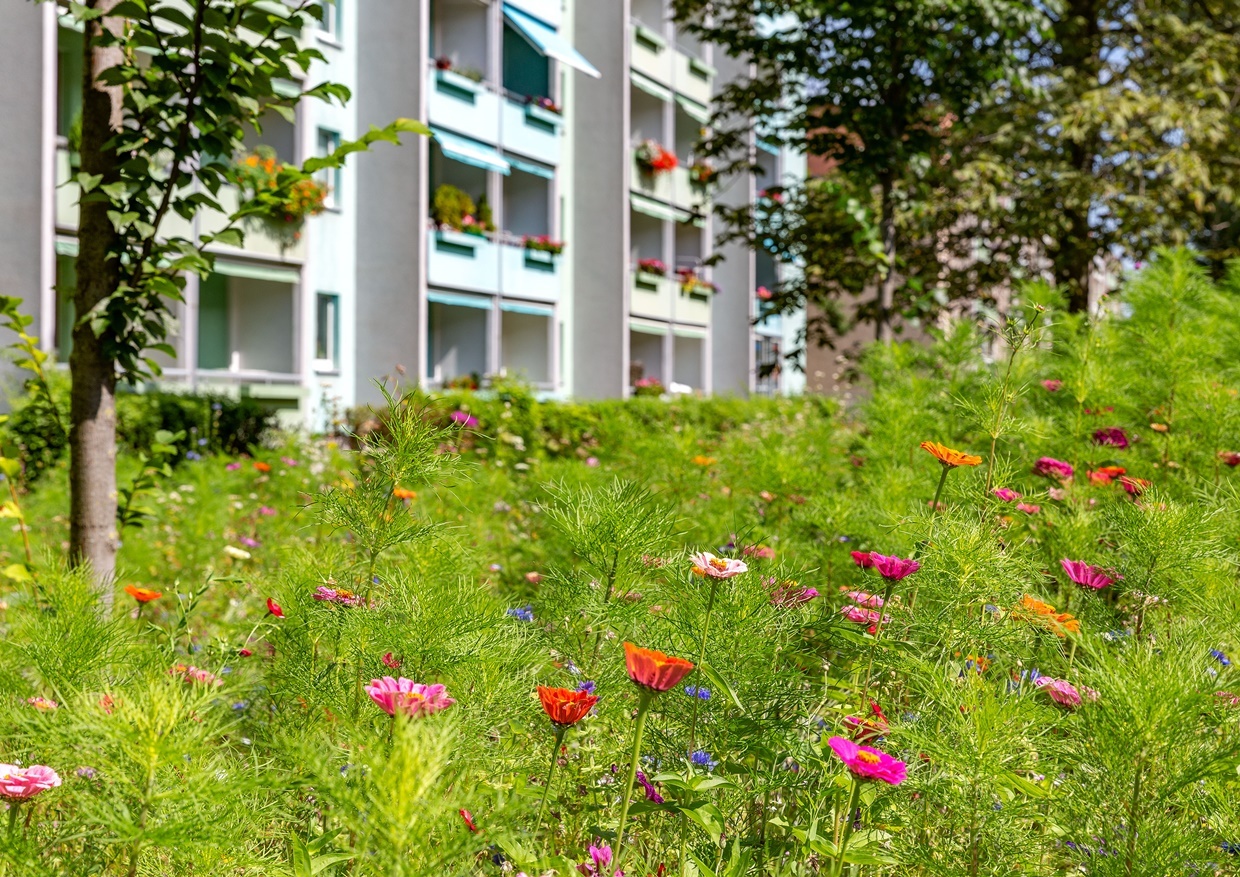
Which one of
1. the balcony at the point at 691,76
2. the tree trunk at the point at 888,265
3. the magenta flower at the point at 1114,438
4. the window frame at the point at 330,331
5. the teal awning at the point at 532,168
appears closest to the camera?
the magenta flower at the point at 1114,438

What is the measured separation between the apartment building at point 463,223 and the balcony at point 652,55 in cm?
6

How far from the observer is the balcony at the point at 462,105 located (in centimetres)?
1770

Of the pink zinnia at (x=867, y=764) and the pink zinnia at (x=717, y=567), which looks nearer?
the pink zinnia at (x=867, y=764)

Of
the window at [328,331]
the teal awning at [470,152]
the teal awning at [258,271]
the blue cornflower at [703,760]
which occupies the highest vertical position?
the teal awning at [470,152]

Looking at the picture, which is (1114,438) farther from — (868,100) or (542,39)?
(542,39)

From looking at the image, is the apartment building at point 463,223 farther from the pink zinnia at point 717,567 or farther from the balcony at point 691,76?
the pink zinnia at point 717,567

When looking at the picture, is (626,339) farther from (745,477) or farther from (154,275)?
(154,275)

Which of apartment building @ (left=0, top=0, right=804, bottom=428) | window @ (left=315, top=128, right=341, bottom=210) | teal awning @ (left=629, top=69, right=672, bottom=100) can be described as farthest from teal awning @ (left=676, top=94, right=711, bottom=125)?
window @ (left=315, top=128, right=341, bottom=210)

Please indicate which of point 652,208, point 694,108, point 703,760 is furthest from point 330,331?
point 703,760

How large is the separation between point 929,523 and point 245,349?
14810 mm

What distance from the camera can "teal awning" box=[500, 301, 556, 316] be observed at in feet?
64.3

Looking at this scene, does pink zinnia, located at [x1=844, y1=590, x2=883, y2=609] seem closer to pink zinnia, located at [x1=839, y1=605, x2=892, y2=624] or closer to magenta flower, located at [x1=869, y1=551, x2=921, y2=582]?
pink zinnia, located at [x1=839, y1=605, x2=892, y2=624]

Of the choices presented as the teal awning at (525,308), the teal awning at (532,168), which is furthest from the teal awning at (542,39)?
the teal awning at (525,308)

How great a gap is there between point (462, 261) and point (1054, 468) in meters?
16.4
